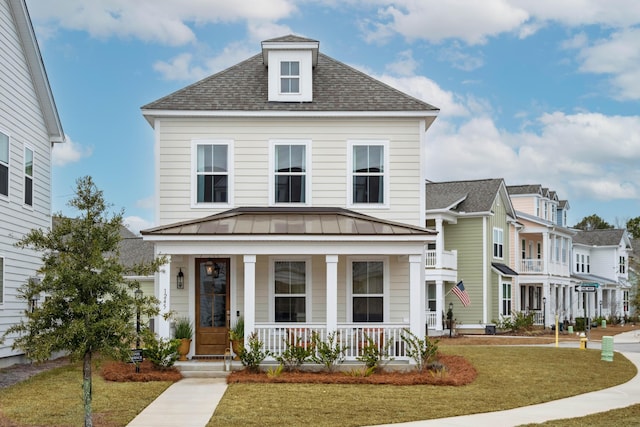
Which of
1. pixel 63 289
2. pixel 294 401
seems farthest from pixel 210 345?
pixel 63 289

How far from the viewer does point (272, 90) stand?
20.9 meters

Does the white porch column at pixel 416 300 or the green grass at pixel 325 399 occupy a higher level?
the white porch column at pixel 416 300

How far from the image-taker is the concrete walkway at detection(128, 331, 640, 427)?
12.4 metres

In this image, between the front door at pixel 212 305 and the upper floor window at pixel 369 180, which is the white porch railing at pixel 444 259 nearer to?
the upper floor window at pixel 369 180

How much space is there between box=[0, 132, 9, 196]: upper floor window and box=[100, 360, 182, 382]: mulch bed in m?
5.35

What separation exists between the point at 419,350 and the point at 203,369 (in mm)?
5025

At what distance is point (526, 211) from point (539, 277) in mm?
5109

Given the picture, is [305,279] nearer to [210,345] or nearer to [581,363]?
[210,345]

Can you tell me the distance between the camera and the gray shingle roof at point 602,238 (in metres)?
60.0

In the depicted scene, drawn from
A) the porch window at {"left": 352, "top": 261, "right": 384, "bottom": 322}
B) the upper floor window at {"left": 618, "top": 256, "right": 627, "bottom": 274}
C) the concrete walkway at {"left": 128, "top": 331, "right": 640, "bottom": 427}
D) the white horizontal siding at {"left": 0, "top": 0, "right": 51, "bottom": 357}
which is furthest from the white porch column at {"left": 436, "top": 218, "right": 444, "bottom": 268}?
the upper floor window at {"left": 618, "top": 256, "right": 627, "bottom": 274}

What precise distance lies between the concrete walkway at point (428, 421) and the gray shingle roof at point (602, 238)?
148 ft

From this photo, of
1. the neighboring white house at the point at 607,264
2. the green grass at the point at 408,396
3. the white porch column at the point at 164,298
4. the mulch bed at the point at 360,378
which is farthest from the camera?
the neighboring white house at the point at 607,264

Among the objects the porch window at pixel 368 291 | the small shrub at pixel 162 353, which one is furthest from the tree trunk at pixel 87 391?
the porch window at pixel 368 291

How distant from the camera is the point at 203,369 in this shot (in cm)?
1795
